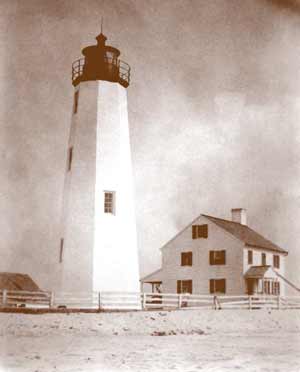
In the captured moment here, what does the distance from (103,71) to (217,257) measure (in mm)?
4986

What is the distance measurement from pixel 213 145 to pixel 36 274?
6.04 feet

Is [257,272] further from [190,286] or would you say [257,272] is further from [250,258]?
[190,286]

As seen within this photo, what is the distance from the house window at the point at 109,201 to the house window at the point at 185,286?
404cm

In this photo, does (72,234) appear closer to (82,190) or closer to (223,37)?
(82,190)

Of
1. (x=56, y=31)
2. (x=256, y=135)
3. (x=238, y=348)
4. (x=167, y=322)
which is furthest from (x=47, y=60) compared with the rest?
(x=167, y=322)

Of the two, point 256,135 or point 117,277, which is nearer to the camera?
point 256,135

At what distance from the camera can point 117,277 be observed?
734 centimetres

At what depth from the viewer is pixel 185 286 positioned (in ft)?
37.1

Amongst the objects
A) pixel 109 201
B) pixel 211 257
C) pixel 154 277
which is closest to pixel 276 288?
pixel 211 257

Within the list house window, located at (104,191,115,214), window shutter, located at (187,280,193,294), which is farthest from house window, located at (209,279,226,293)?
house window, located at (104,191,115,214)

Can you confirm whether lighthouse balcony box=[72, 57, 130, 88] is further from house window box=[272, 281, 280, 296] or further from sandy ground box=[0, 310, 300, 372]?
house window box=[272, 281, 280, 296]

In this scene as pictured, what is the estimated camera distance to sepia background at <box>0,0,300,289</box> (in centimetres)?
493

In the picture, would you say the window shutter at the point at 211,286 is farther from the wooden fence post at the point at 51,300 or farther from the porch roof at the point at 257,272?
the wooden fence post at the point at 51,300

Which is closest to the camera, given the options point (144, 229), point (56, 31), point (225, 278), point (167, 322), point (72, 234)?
point (56, 31)
